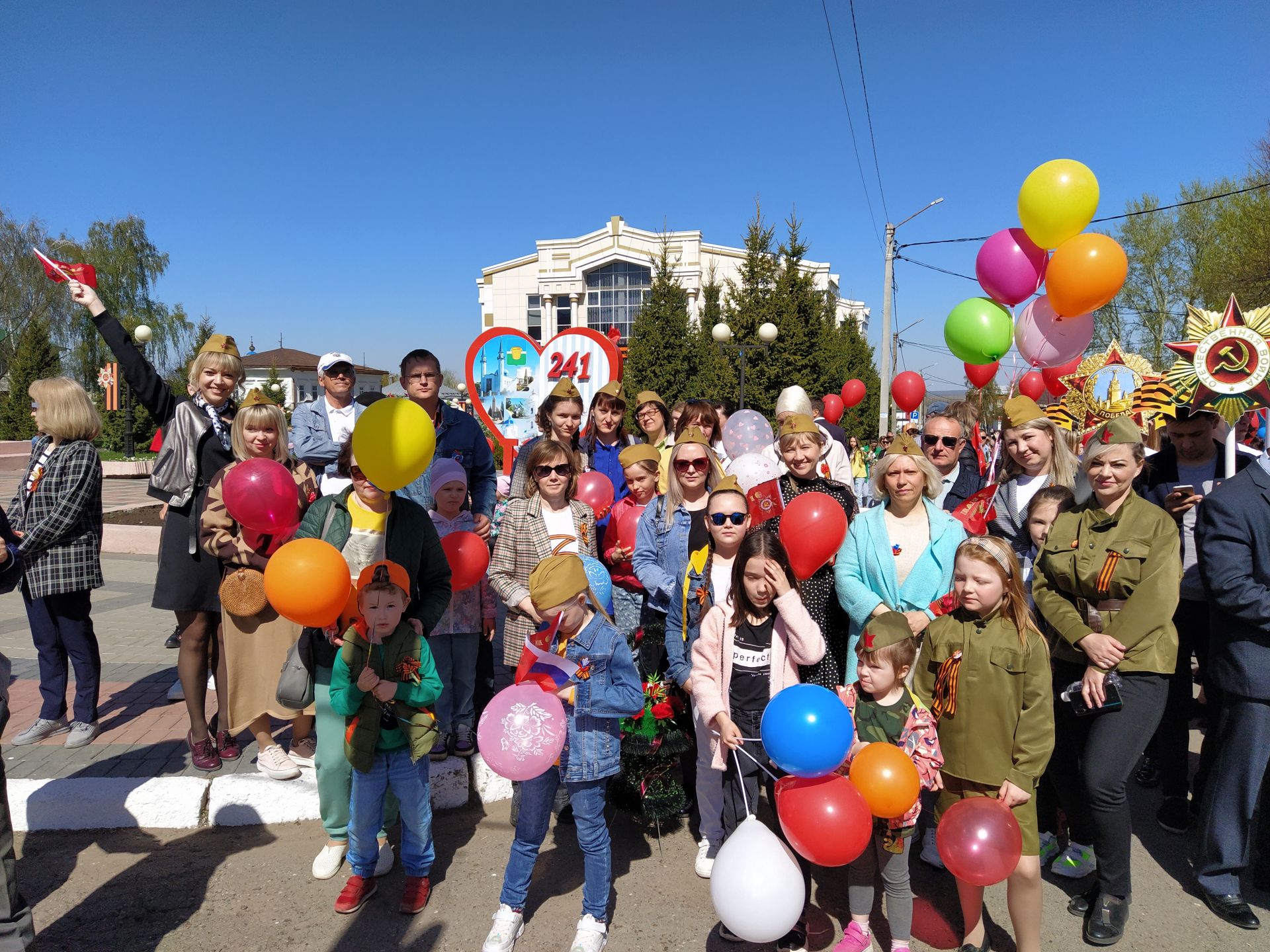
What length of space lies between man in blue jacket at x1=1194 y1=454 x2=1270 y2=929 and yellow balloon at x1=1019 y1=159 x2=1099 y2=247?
159 centimetres

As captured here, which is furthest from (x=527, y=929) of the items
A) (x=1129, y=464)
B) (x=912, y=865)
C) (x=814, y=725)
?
(x=1129, y=464)

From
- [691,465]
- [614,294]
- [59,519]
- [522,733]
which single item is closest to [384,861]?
[522,733]

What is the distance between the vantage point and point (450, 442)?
444cm

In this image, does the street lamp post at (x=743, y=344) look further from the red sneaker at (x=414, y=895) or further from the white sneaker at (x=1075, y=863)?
the red sneaker at (x=414, y=895)

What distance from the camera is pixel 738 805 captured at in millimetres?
3014

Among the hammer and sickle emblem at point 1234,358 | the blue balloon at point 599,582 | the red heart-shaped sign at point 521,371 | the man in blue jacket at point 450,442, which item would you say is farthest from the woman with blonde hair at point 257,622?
the hammer and sickle emblem at point 1234,358

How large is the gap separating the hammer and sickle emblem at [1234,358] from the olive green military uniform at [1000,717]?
1776 millimetres

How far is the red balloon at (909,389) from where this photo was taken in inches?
344

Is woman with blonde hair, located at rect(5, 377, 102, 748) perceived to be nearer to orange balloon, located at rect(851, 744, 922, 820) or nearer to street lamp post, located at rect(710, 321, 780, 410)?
orange balloon, located at rect(851, 744, 922, 820)

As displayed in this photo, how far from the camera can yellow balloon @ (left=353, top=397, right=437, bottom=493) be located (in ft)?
9.41

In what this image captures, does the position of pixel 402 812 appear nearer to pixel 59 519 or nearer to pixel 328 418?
pixel 328 418

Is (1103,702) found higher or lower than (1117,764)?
higher

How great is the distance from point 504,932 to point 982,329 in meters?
4.15

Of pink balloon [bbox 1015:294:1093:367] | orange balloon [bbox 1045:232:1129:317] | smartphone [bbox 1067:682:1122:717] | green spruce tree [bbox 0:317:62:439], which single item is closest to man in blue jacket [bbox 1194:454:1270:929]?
smartphone [bbox 1067:682:1122:717]
